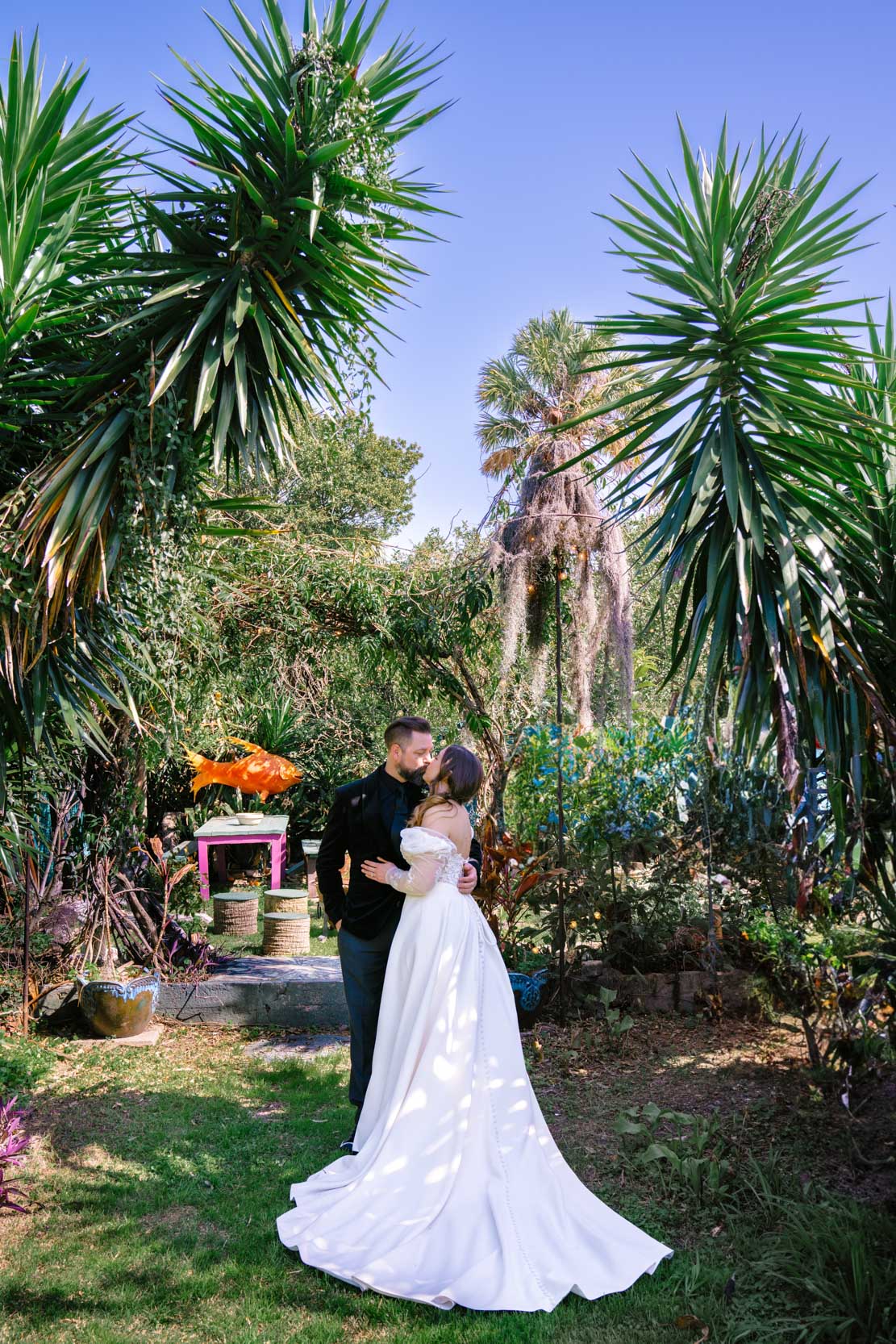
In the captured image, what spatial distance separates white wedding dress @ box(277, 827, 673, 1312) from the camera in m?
3.22

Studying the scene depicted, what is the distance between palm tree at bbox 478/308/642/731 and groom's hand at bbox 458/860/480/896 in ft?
8.23

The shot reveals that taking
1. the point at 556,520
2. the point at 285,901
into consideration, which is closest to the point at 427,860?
the point at 556,520

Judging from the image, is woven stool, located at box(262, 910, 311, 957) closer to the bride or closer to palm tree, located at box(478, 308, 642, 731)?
palm tree, located at box(478, 308, 642, 731)

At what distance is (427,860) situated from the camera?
4.05m

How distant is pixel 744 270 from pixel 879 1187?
3.84 meters

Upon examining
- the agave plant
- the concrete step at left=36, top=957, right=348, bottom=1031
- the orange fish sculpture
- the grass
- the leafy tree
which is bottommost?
the grass

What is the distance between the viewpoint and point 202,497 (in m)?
4.20

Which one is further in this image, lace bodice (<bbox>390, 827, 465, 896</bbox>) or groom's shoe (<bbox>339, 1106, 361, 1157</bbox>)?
groom's shoe (<bbox>339, 1106, 361, 1157</bbox>)

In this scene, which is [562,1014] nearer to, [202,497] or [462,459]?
[202,497]

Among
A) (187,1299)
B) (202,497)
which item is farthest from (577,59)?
(187,1299)

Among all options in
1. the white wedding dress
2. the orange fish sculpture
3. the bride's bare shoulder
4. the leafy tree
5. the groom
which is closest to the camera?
the white wedding dress

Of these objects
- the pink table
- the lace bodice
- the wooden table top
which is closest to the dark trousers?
the lace bodice

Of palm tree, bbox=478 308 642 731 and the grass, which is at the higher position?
palm tree, bbox=478 308 642 731

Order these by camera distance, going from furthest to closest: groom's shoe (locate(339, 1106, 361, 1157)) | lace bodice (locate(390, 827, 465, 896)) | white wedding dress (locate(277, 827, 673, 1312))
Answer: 1. groom's shoe (locate(339, 1106, 361, 1157))
2. lace bodice (locate(390, 827, 465, 896))
3. white wedding dress (locate(277, 827, 673, 1312))
